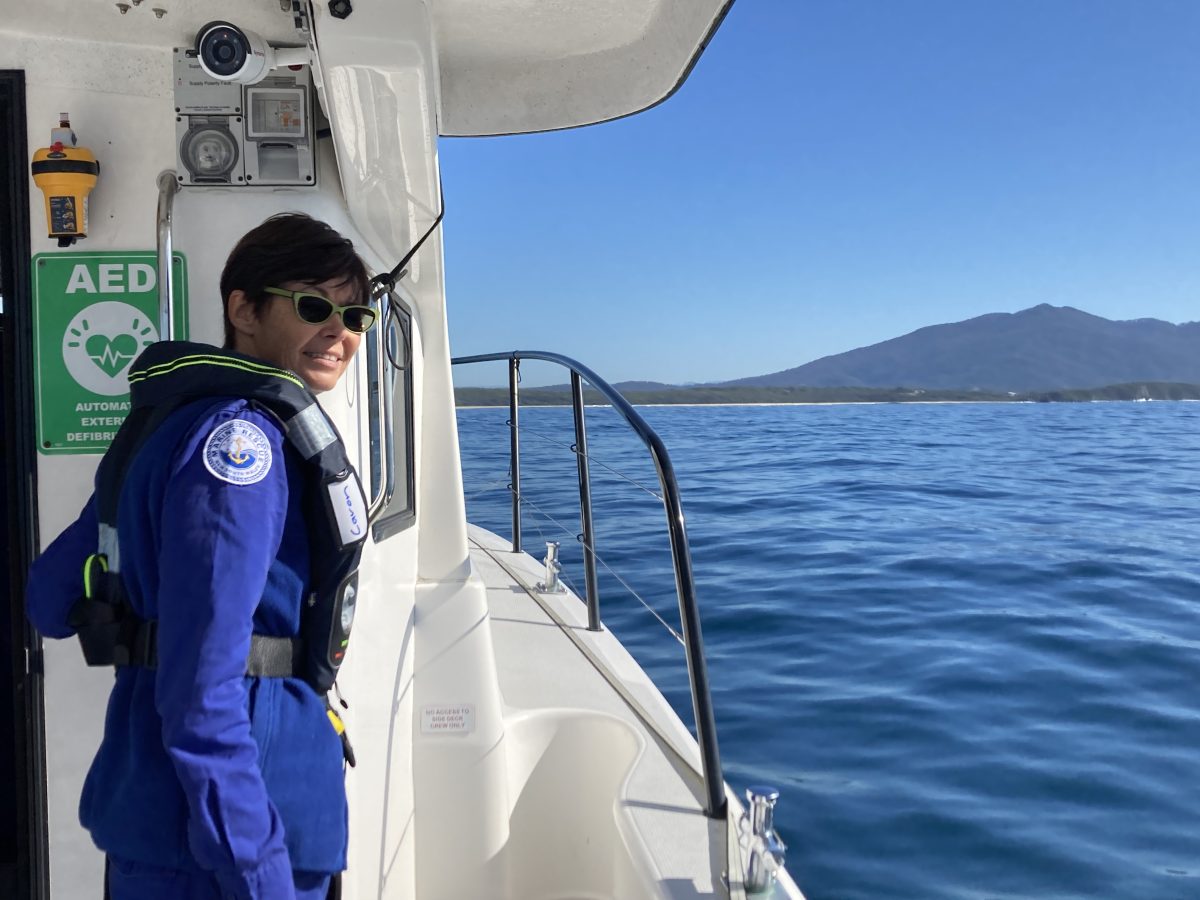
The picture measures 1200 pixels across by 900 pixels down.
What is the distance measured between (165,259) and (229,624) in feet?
3.03

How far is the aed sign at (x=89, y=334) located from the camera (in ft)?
5.41

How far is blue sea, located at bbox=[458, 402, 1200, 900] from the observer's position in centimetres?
308

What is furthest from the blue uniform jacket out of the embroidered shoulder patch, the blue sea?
the blue sea

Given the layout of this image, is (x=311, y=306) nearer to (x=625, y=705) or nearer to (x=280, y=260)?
(x=280, y=260)

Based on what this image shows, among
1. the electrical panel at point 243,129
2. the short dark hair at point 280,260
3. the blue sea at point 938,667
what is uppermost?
the electrical panel at point 243,129

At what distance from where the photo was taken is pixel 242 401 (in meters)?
1.01

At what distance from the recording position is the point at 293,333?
3.78 ft

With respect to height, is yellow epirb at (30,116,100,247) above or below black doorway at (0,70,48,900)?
above

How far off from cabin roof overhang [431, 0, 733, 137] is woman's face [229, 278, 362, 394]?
96 centimetres

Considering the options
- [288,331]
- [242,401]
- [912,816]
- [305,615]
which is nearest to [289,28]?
[288,331]

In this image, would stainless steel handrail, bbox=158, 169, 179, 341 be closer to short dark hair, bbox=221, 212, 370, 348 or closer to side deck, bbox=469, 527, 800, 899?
short dark hair, bbox=221, 212, 370, 348

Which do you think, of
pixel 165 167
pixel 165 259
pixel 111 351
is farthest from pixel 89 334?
pixel 165 167

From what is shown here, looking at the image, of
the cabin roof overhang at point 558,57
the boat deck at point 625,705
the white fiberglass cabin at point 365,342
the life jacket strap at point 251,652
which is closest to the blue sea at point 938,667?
the boat deck at point 625,705

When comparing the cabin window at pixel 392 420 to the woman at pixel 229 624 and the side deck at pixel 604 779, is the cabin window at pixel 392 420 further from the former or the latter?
the woman at pixel 229 624
